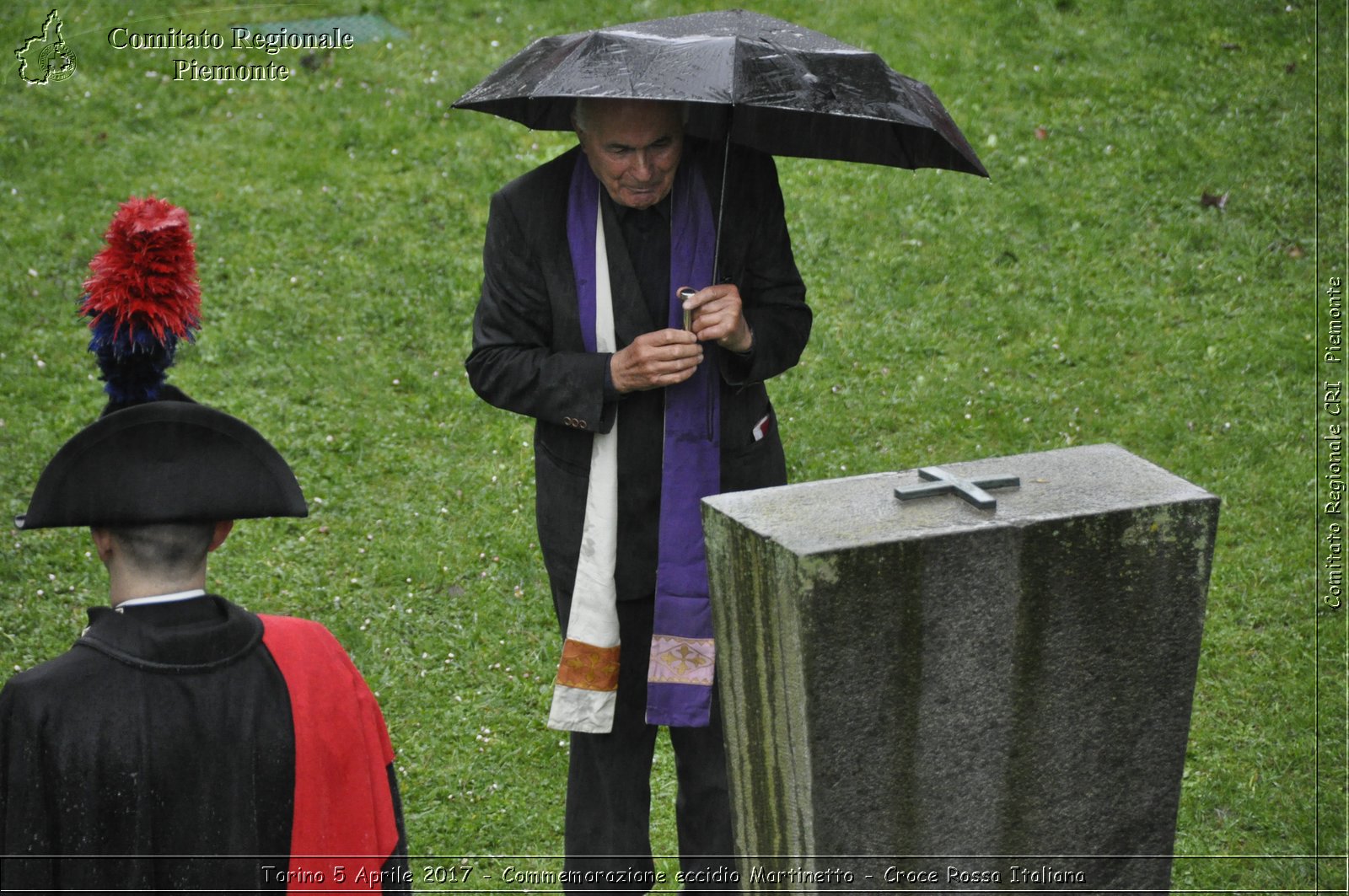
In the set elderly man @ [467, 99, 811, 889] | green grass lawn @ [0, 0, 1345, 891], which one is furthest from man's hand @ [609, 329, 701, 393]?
green grass lawn @ [0, 0, 1345, 891]

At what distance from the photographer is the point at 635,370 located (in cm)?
375

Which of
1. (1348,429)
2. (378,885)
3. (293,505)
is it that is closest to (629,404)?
(293,505)

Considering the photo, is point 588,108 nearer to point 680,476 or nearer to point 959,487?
point 680,476

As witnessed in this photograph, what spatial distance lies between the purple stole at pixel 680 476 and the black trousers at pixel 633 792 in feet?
0.42

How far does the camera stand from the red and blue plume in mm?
2984

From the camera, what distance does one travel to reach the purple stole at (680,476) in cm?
391

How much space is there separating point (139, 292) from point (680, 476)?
1532 millimetres

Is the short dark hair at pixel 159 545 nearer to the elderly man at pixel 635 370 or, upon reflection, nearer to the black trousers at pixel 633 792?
the elderly man at pixel 635 370

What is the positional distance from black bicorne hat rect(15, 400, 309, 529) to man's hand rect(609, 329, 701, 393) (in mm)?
998

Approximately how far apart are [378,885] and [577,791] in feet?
3.62

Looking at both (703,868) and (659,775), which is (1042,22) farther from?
(703,868)

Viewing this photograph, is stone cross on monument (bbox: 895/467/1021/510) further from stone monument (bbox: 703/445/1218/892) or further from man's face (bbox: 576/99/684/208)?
Answer: man's face (bbox: 576/99/684/208)

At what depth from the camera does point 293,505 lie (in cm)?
317

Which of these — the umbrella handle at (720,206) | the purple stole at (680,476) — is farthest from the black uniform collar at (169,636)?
the umbrella handle at (720,206)
